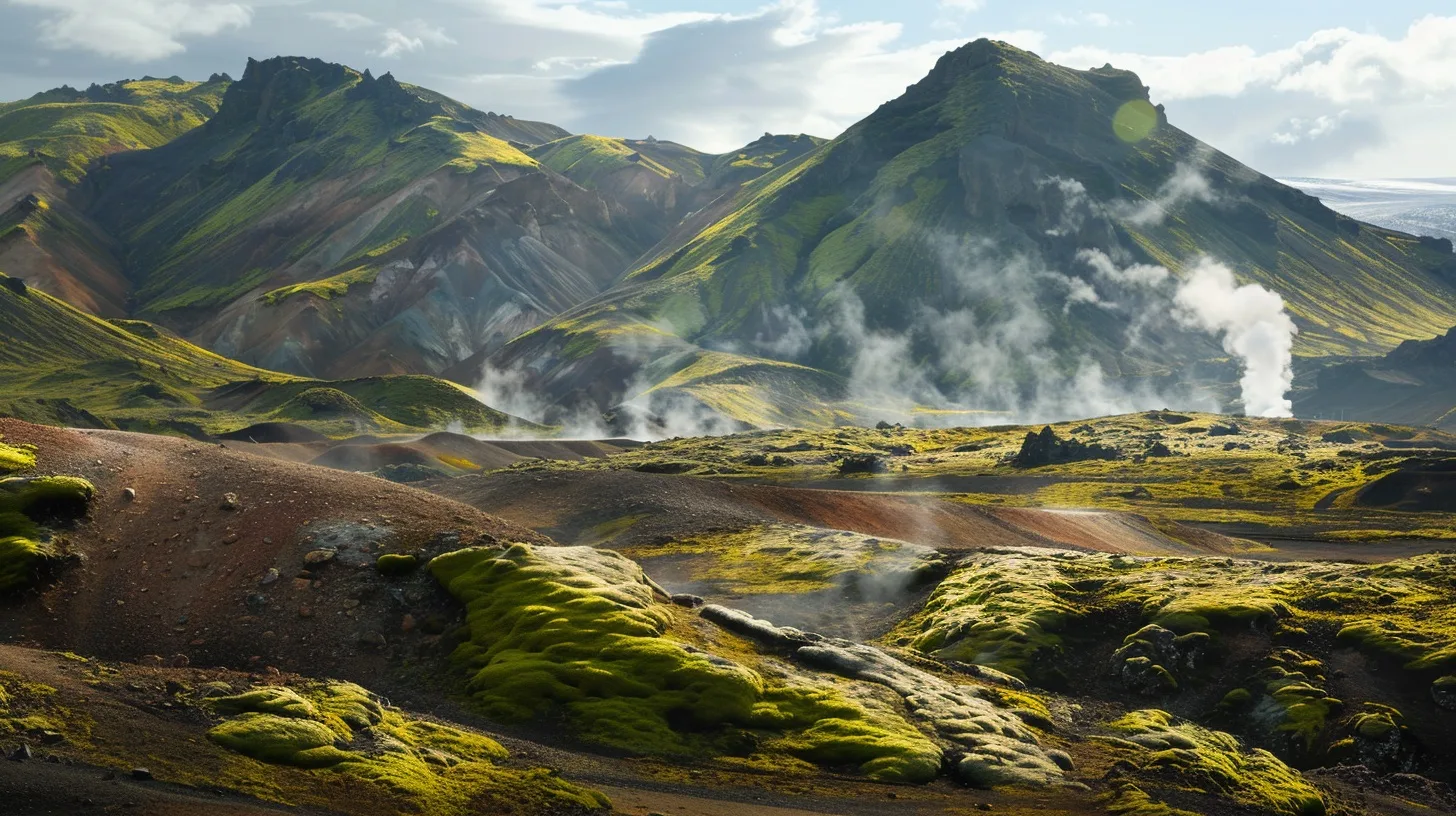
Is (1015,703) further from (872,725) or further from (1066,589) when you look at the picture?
(1066,589)

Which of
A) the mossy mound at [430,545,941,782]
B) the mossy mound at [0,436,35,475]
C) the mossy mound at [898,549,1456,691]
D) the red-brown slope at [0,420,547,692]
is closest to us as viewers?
the mossy mound at [430,545,941,782]

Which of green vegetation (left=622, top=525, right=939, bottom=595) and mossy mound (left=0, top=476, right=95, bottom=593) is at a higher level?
mossy mound (left=0, top=476, right=95, bottom=593)

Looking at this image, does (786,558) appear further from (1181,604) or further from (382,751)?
(382,751)

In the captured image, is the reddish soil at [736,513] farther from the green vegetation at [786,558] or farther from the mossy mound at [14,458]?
the mossy mound at [14,458]

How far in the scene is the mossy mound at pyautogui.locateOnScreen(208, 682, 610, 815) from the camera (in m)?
32.9

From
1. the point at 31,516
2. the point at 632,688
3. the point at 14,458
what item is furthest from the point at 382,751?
the point at 14,458

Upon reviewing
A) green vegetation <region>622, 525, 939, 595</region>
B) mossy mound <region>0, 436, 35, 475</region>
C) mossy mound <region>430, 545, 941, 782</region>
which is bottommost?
green vegetation <region>622, 525, 939, 595</region>

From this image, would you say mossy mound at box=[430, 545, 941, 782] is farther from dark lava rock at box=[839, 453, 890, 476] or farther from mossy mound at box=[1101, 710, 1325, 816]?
dark lava rock at box=[839, 453, 890, 476]

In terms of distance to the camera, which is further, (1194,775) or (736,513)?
(736,513)

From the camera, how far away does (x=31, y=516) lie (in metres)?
50.4


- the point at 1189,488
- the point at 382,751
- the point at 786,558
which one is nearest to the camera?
the point at 382,751

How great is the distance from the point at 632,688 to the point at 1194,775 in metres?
21.6

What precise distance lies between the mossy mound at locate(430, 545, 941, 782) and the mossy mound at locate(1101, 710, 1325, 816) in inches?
291

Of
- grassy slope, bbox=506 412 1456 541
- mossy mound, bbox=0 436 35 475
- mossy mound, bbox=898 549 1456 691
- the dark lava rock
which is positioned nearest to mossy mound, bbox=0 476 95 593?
mossy mound, bbox=0 436 35 475
